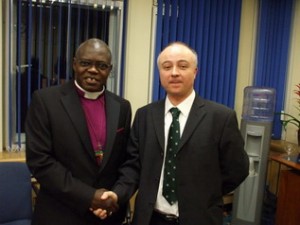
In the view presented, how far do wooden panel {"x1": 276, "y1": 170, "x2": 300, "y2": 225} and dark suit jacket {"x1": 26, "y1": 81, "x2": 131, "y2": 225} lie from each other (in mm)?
1816

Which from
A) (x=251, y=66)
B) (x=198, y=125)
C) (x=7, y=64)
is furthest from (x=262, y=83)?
(x=7, y=64)

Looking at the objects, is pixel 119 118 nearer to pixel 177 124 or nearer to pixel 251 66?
pixel 177 124

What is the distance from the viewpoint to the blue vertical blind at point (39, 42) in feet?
8.82

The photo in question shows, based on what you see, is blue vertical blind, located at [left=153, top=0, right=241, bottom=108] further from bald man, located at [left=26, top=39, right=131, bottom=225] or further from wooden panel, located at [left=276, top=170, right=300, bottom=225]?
bald man, located at [left=26, top=39, right=131, bottom=225]

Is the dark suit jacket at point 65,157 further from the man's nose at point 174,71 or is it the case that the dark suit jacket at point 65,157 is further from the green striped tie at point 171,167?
the man's nose at point 174,71

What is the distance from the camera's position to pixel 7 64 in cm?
269

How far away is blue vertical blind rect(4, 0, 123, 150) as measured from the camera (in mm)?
2689

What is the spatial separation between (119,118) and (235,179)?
0.66m

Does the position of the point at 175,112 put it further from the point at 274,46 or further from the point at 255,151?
the point at 274,46

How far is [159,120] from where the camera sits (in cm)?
164

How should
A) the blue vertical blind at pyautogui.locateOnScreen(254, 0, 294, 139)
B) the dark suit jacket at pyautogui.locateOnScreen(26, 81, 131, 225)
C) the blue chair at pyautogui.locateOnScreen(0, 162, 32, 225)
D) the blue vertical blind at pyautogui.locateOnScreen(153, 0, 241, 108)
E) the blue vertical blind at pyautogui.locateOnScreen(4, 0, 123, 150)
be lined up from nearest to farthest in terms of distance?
the dark suit jacket at pyautogui.locateOnScreen(26, 81, 131, 225)
the blue chair at pyautogui.locateOnScreen(0, 162, 32, 225)
the blue vertical blind at pyautogui.locateOnScreen(4, 0, 123, 150)
the blue vertical blind at pyautogui.locateOnScreen(153, 0, 241, 108)
the blue vertical blind at pyautogui.locateOnScreen(254, 0, 294, 139)

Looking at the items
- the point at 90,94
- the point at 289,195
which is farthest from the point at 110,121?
the point at 289,195

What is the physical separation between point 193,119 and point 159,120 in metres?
0.17

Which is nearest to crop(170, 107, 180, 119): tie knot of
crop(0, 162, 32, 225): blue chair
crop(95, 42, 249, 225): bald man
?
crop(95, 42, 249, 225): bald man
